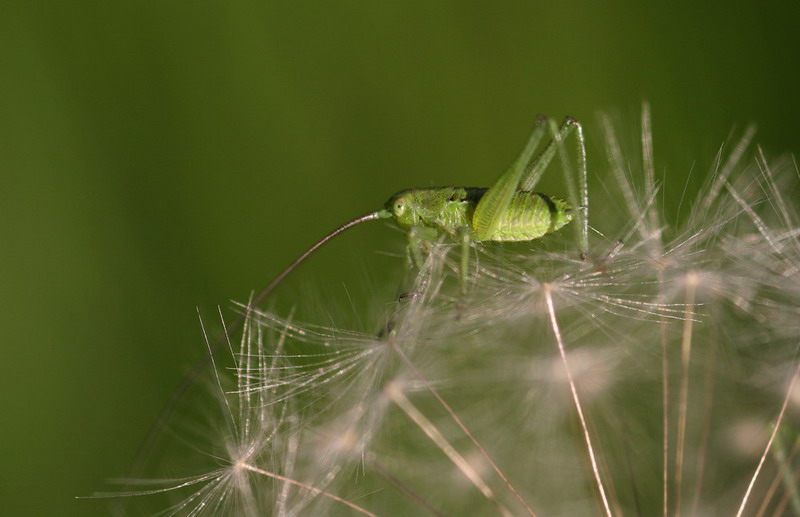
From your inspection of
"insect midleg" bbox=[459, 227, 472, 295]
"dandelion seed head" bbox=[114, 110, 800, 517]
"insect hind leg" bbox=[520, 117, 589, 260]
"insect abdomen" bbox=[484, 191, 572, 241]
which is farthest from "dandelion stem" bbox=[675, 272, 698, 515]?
"insect midleg" bbox=[459, 227, 472, 295]

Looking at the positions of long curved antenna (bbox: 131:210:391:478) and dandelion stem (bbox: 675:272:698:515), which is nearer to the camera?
dandelion stem (bbox: 675:272:698:515)

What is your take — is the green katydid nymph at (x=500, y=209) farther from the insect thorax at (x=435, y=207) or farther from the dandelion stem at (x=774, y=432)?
the dandelion stem at (x=774, y=432)

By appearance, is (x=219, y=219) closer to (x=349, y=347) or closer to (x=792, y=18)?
(x=349, y=347)

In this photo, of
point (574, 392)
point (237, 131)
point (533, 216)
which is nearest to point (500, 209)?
point (533, 216)

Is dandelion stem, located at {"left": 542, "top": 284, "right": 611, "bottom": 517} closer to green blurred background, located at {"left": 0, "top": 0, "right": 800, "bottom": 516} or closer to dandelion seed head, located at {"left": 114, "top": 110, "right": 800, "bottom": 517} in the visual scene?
dandelion seed head, located at {"left": 114, "top": 110, "right": 800, "bottom": 517}

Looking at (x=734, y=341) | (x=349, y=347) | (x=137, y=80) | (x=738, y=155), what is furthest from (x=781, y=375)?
(x=137, y=80)

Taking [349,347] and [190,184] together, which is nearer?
[349,347]

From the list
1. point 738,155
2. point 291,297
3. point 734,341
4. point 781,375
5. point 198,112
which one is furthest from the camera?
point 198,112
